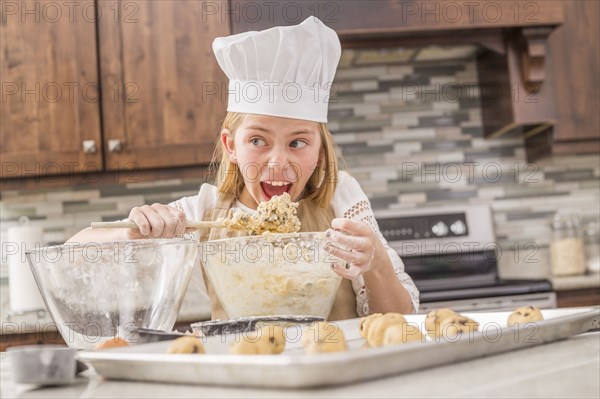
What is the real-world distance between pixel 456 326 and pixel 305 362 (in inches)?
10.2

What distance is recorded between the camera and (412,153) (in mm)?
2953

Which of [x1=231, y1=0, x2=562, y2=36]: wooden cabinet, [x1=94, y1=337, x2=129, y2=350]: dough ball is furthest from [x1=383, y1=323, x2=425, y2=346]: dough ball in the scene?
[x1=231, y1=0, x2=562, y2=36]: wooden cabinet

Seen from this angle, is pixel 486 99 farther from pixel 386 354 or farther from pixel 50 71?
pixel 386 354

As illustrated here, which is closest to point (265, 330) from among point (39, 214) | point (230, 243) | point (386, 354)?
point (386, 354)

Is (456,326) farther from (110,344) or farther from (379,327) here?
(110,344)

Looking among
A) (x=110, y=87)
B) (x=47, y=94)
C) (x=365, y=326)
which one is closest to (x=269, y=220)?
(x=365, y=326)

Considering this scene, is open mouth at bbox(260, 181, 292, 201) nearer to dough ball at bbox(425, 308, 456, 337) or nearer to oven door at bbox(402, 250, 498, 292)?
dough ball at bbox(425, 308, 456, 337)

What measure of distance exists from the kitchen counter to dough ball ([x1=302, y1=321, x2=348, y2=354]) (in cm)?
10

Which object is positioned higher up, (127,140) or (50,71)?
(50,71)

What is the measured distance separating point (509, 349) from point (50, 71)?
7.65 feet

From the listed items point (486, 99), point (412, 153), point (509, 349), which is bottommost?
point (509, 349)

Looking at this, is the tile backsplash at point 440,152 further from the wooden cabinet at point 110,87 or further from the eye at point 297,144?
the eye at point 297,144

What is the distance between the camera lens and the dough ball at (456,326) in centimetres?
68

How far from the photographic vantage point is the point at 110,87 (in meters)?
2.58
